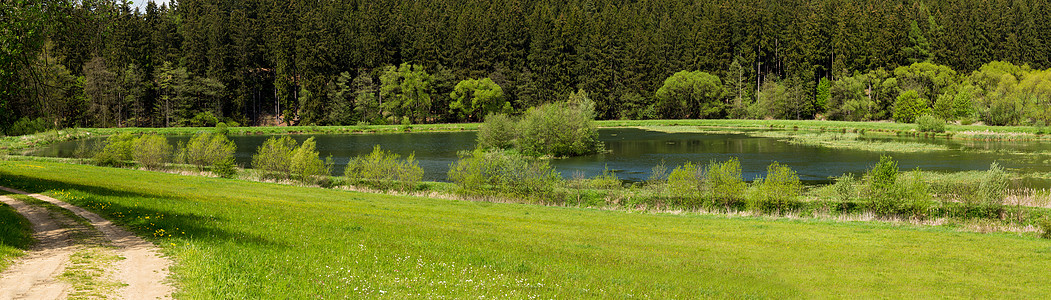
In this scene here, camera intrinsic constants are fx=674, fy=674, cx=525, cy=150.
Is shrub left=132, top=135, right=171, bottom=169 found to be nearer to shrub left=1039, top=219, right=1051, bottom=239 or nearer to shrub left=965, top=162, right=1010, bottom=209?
shrub left=965, top=162, right=1010, bottom=209

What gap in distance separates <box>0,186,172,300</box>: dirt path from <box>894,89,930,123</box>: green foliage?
11070 centimetres

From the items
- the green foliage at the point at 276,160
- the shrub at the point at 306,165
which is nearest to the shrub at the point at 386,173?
the shrub at the point at 306,165

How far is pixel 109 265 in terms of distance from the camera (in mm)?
12742

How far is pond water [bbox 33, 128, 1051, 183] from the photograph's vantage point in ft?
177

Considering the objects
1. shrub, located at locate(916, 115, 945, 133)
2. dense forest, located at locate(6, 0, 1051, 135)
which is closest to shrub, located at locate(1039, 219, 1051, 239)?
shrub, located at locate(916, 115, 945, 133)

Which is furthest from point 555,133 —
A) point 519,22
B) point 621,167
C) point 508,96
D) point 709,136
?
point 519,22

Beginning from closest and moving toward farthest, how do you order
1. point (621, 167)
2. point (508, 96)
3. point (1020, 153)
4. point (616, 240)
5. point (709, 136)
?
point (616, 240)
point (621, 167)
point (1020, 153)
point (709, 136)
point (508, 96)

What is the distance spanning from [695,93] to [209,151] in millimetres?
95857

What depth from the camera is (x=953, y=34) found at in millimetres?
117375

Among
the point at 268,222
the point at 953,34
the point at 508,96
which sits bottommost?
the point at 268,222

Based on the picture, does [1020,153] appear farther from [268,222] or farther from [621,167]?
[268,222]

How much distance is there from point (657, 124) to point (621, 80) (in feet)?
56.7

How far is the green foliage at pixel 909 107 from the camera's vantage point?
4026 inches

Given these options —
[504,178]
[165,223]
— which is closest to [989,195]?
[504,178]
